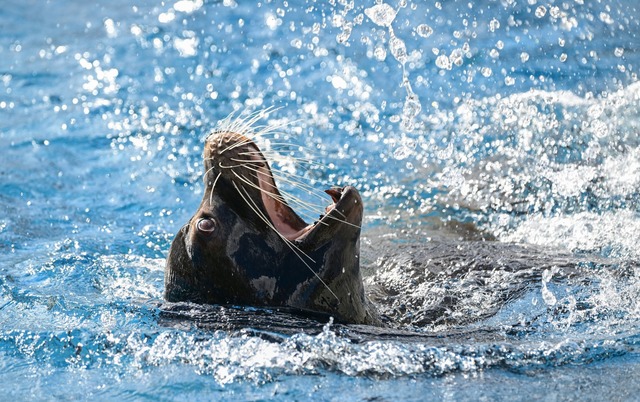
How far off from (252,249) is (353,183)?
12.1 ft

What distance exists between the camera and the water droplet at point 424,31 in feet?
34.4

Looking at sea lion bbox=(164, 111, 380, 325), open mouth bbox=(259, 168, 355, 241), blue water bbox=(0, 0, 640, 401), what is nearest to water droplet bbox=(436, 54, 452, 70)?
blue water bbox=(0, 0, 640, 401)

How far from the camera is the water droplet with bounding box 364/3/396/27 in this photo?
1077 cm

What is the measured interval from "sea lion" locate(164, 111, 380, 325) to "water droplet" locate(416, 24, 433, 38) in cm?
669

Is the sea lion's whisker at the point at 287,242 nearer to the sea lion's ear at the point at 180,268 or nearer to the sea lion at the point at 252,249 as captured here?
the sea lion at the point at 252,249

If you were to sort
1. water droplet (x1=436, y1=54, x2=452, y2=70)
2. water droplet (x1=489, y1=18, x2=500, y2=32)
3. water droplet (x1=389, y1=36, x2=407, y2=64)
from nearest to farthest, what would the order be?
water droplet (x1=436, y1=54, x2=452, y2=70)
water droplet (x1=389, y1=36, x2=407, y2=64)
water droplet (x1=489, y1=18, x2=500, y2=32)

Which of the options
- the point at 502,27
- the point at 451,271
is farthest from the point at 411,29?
the point at 451,271

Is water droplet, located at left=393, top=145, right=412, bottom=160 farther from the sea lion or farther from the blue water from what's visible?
the sea lion

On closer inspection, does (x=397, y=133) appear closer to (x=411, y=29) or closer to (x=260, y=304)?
(x=411, y=29)

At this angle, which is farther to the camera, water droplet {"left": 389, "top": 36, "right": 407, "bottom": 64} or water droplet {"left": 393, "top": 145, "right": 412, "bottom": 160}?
water droplet {"left": 389, "top": 36, "right": 407, "bottom": 64}

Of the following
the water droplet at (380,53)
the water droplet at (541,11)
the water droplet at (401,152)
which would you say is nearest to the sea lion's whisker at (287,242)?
the water droplet at (401,152)

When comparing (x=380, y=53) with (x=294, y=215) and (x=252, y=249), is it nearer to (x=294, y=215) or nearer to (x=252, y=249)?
(x=294, y=215)

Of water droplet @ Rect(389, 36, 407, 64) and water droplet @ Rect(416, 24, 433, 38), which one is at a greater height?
water droplet @ Rect(416, 24, 433, 38)

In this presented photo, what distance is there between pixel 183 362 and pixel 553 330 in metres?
1.69
